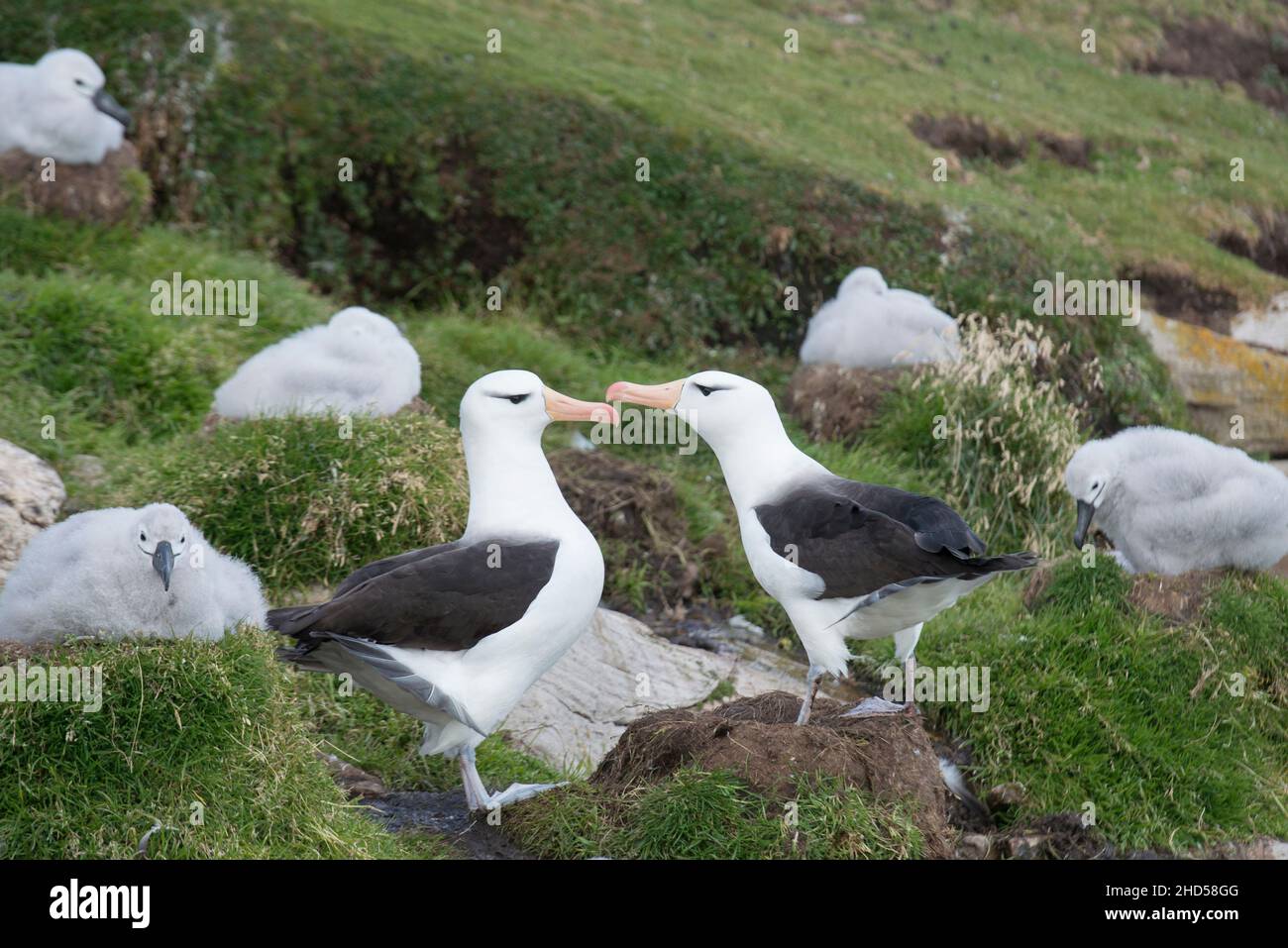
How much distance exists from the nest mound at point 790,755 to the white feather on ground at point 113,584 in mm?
1676

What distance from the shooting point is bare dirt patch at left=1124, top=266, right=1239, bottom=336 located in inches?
523

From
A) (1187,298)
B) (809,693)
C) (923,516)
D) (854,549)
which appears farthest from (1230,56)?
(809,693)

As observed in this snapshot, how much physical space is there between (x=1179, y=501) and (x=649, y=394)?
3.21 meters

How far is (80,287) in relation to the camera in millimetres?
9188

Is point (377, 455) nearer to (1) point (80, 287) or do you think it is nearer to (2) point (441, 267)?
(1) point (80, 287)

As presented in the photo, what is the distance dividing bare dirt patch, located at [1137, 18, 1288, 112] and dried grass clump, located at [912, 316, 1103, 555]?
13209 mm

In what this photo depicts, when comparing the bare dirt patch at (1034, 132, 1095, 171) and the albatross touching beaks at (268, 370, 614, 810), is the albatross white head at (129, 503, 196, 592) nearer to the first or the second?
the albatross touching beaks at (268, 370, 614, 810)

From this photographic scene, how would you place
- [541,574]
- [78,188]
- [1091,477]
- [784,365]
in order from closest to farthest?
[541,574] → [1091,477] → [78,188] → [784,365]

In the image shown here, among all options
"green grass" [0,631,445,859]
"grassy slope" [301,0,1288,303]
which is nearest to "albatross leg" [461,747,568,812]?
"green grass" [0,631,445,859]

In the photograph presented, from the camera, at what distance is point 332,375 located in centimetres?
771

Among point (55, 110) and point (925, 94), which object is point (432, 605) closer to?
point (55, 110)

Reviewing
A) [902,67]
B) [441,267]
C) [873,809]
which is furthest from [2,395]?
[902,67]

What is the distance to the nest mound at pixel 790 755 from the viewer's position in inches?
197

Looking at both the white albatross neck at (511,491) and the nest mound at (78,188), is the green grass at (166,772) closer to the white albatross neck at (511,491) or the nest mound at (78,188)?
the white albatross neck at (511,491)
